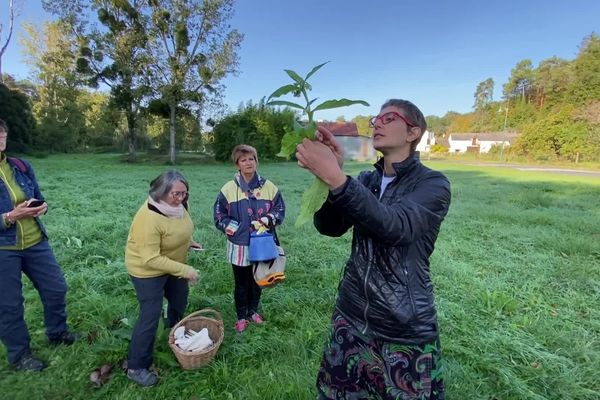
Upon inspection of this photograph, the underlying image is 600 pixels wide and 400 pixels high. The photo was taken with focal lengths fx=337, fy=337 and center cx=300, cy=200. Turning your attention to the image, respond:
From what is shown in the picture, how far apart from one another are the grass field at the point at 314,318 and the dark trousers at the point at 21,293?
0.20 meters

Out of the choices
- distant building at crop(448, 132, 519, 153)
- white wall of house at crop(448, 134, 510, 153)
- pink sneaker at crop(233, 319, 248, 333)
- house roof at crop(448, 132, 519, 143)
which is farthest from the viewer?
white wall of house at crop(448, 134, 510, 153)

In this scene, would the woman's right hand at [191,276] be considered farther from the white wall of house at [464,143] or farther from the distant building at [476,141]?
the white wall of house at [464,143]

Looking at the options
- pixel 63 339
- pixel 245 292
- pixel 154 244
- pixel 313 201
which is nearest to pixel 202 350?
pixel 245 292

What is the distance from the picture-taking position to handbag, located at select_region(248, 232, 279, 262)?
3.25m

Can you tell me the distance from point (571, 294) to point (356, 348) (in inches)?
158

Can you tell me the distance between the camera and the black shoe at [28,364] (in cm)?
273

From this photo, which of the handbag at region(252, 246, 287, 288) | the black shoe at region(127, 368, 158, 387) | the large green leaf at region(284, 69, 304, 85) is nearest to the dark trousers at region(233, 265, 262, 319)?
the handbag at region(252, 246, 287, 288)

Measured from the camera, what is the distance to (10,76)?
4375 cm

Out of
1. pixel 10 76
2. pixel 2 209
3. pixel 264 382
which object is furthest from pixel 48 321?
pixel 10 76

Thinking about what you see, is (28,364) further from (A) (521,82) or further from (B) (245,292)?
(A) (521,82)

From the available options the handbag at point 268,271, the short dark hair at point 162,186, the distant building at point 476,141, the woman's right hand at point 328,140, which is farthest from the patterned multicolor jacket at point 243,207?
the distant building at point 476,141

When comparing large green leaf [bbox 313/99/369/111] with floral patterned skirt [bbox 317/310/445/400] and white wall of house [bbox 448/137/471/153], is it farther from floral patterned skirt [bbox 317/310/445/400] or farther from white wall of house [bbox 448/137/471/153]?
white wall of house [bbox 448/137/471/153]

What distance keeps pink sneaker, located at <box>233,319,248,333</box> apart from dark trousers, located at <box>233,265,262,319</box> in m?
0.06

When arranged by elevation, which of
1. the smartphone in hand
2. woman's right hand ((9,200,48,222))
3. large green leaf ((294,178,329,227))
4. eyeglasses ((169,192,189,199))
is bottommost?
woman's right hand ((9,200,48,222))
